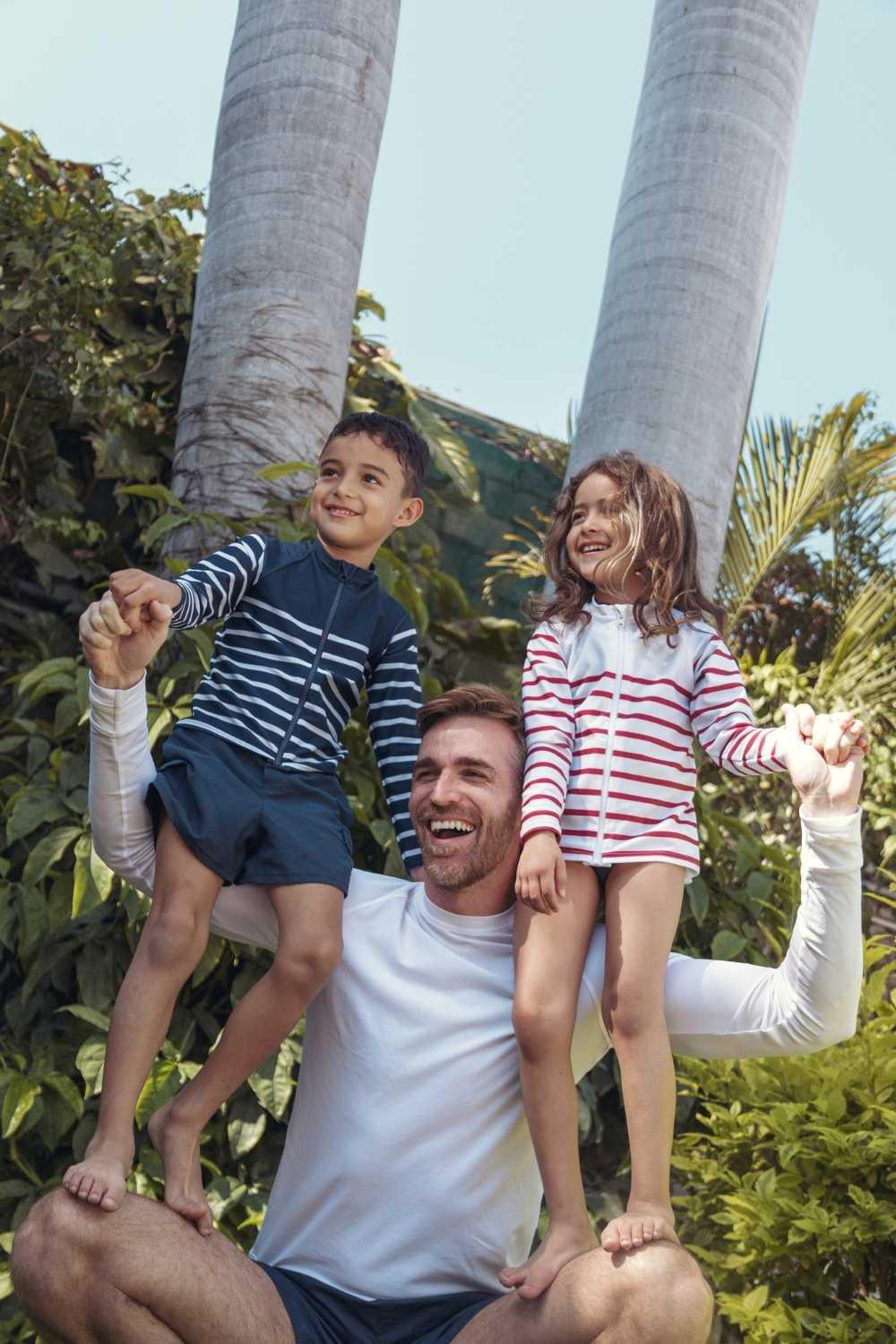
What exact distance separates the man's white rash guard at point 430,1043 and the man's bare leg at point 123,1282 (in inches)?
9.9

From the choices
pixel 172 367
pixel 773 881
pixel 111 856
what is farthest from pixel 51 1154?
pixel 172 367

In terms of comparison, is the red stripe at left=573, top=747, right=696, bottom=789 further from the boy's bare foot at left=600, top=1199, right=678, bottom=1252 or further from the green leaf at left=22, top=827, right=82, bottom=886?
the green leaf at left=22, top=827, right=82, bottom=886

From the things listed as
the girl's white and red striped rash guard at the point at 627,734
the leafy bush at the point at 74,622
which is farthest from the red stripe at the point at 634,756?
the leafy bush at the point at 74,622

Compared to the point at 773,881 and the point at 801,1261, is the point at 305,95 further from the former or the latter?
the point at 801,1261

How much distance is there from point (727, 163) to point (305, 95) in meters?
1.31

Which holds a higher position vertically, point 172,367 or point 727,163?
point 727,163

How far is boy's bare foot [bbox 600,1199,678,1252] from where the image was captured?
7.30 feet

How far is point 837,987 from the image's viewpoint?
7.83 feet

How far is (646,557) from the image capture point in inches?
108

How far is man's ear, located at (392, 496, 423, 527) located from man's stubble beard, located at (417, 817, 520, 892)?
0.62 metres

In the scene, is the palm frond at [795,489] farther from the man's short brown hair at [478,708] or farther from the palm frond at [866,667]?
the man's short brown hair at [478,708]

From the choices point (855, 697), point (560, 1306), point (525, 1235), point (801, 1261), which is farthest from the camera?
point (855, 697)

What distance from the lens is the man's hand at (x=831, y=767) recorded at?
226cm

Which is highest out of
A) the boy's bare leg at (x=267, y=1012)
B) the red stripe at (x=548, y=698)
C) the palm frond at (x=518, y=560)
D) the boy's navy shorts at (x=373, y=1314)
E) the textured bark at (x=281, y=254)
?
the textured bark at (x=281, y=254)
